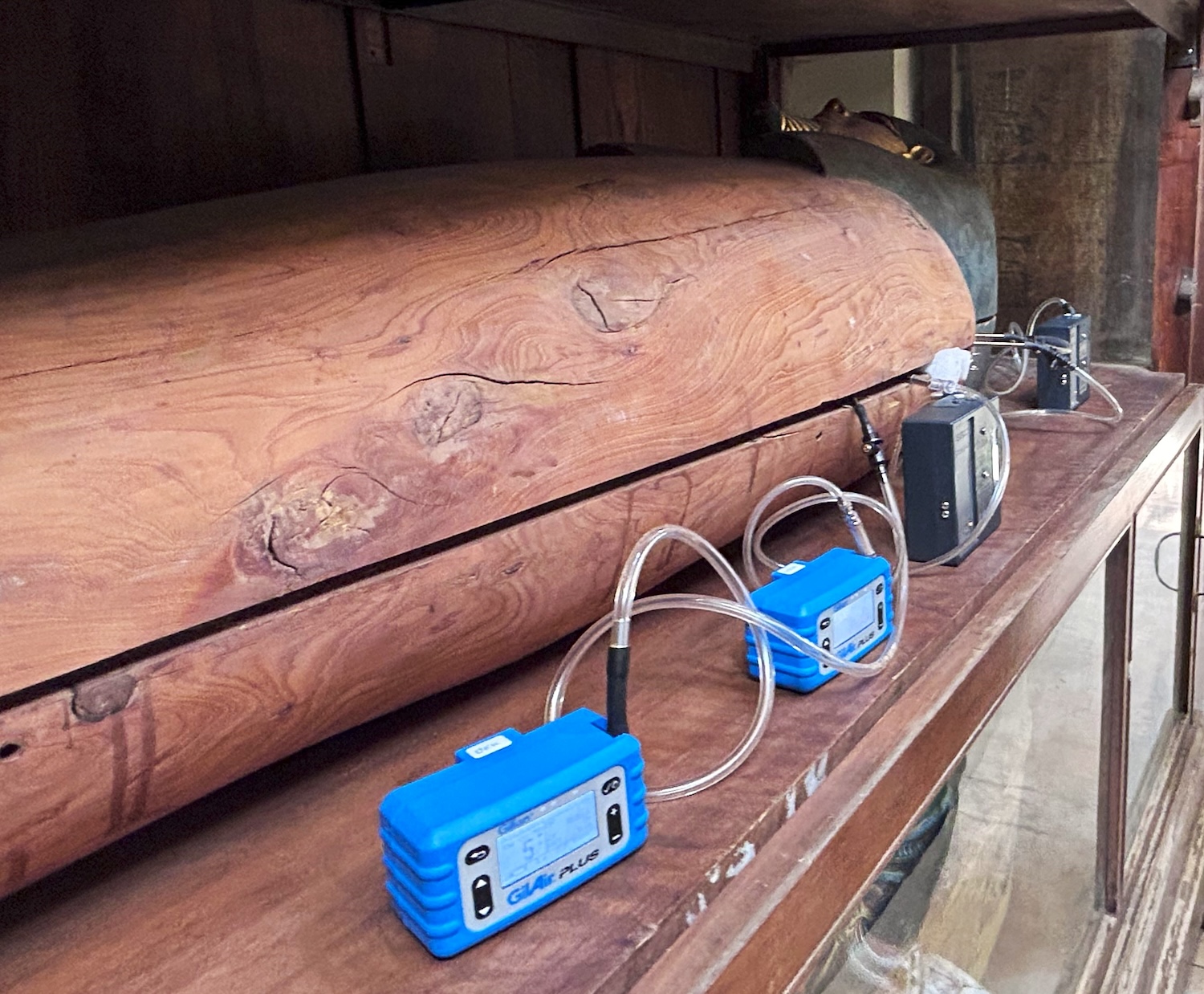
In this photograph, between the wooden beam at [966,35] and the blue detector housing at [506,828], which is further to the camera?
the wooden beam at [966,35]

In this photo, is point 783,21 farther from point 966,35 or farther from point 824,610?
point 824,610

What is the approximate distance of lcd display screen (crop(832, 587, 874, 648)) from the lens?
0.63 m

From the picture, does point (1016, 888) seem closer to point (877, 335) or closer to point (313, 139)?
point (877, 335)

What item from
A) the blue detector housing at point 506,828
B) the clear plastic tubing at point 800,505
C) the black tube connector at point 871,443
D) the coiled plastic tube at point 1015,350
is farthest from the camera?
the coiled plastic tube at point 1015,350

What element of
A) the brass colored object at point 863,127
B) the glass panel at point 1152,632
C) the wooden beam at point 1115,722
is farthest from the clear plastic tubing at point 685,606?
the brass colored object at point 863,127

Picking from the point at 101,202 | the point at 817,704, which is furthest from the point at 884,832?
the point at 101,202

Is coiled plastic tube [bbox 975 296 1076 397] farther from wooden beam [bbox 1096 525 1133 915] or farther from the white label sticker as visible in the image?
the white label sticker

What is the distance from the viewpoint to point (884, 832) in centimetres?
56

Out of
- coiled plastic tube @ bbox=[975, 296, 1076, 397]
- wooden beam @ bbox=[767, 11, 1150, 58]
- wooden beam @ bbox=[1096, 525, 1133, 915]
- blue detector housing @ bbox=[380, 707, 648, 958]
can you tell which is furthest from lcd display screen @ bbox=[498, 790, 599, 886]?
wooden beam @ bbox=[767, 11, 1150, 58]

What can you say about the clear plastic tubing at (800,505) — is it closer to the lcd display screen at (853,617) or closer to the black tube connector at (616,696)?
the lcd display screen at (853,617)

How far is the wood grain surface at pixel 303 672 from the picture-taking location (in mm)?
448

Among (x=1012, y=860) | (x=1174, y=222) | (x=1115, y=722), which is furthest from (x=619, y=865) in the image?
(x=1174, y=222)

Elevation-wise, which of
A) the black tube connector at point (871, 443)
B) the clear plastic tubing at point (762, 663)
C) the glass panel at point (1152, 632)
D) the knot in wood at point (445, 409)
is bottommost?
the glass panel at point (1152, 632)

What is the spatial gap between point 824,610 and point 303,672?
0.29 metres
